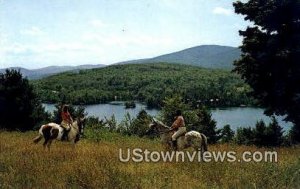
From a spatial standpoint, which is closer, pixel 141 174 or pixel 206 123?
pixel 141 174

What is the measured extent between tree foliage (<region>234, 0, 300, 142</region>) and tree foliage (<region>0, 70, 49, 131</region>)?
19.8 meters

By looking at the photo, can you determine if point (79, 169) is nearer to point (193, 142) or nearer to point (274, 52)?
point (193, 142)

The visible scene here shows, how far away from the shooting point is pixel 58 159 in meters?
12.4

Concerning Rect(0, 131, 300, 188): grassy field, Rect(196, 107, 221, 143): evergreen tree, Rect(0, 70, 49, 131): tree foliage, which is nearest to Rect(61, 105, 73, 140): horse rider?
Rect(0, 131, 300, 188): grassy field

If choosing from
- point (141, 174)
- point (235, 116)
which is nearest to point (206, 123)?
point (141, 174)

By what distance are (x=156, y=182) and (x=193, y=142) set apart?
6520 millimetres

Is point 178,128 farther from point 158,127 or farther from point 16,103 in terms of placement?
point 16,103

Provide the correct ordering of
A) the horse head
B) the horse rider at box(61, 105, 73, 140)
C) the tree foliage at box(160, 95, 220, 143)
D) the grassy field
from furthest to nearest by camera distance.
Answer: the tree foliage at box(160, 95, 220, 143), the horse rider at box(61, 105, 73, 140), the horse head, the grassy field

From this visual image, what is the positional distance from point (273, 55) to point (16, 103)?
889 inches

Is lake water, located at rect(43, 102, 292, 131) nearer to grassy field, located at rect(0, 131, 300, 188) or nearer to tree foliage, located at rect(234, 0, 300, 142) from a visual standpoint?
tree foliage, located at rect(234, 0, 300, 142)

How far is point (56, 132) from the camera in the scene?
16.8 meters

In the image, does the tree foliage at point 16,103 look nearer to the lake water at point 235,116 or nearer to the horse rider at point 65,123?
the horse rider at point 65,123

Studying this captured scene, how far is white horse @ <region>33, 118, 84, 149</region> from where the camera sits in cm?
1661

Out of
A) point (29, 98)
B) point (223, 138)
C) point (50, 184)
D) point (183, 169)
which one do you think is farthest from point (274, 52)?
point (223, 138)
